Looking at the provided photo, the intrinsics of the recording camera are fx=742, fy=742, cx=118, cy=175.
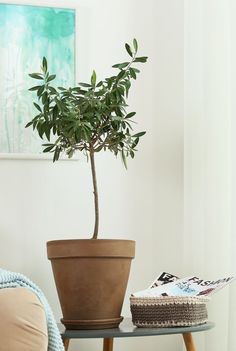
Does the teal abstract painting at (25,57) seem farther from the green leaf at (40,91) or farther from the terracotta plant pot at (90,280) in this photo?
the terracotta plant pot at (90,280)

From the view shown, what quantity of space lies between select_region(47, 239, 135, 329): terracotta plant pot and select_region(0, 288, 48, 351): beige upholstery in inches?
17.4

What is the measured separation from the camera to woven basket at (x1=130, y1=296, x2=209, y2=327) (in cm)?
220

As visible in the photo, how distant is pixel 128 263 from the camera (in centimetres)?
234

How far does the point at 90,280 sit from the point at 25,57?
2.95 ft

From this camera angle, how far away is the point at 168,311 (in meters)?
2.21

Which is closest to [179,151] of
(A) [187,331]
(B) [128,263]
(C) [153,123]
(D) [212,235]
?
(C) [153,123]

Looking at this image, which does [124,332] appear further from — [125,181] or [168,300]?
[125,181]

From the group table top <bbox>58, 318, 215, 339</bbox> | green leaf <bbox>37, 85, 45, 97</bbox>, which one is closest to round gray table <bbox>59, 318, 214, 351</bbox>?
table top <bbox>58, 318, 215, 339</bbox>

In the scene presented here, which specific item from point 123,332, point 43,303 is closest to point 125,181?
point 123,332

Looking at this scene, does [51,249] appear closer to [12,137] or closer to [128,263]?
[128,263]

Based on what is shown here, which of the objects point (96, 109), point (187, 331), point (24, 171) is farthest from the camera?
point (24, 171)

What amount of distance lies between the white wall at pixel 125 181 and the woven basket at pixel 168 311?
47cm

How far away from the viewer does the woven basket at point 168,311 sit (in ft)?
7.23

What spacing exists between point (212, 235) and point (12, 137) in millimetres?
785
